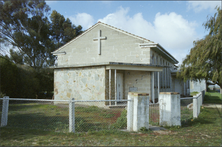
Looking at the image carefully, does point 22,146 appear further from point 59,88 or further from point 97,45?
point 97,45

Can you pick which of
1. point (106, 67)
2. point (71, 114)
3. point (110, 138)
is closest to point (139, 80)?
point (106, 67)

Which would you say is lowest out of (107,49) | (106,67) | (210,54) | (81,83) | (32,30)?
(81,83)

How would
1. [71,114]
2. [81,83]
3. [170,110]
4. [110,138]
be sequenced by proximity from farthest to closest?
[81,83], [170,110], [71,114], [110,138]

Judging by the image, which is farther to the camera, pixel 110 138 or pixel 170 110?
pixel 170 110

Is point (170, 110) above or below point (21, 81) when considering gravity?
below

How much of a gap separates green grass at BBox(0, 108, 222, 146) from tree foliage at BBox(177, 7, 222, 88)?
8121 mm

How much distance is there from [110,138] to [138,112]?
4.34 feet

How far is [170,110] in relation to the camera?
679cm

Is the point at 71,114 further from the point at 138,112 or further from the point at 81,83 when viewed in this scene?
the point at 81,83

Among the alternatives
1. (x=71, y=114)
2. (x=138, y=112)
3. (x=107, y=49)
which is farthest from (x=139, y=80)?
(x=71, y=114)

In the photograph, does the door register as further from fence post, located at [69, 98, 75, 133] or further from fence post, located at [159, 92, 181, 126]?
fence post, located at [69, 98, 75, 133]

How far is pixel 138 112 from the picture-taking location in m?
6.00

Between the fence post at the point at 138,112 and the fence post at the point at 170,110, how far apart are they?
1.16 meters

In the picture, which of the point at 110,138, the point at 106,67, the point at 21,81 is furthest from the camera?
the point at 21,81
